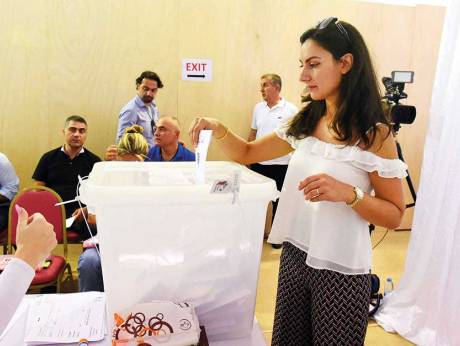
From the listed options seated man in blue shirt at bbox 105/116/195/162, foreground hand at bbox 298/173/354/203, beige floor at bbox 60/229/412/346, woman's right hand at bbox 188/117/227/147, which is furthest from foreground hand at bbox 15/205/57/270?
seated man in blue shirt at bbox 105/116/195/162

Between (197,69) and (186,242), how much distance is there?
313cm

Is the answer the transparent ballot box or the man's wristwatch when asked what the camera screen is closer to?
the man's wristwatch

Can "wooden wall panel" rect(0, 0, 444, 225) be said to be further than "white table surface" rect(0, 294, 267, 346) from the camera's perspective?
Yes

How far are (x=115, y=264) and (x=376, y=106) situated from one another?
0.67m

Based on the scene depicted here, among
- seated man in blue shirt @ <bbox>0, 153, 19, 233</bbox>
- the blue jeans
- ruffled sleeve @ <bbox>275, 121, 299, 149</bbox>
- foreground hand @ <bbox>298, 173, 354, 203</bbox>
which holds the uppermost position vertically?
ruffled sleeve @ <bbox>275, 121, 299, 149</bbox>

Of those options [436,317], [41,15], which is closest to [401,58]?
[436,317]

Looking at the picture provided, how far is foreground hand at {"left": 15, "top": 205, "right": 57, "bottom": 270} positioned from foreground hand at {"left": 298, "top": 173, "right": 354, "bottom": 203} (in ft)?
1.66

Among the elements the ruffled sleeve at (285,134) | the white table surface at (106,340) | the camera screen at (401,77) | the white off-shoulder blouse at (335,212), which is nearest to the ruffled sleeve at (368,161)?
the white off-shoulder blouse at (335,212)

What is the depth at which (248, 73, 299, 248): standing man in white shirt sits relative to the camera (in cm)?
371

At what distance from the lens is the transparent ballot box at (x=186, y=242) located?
756mm

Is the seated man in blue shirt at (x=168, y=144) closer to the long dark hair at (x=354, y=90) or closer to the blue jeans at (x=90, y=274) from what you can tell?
the blue jeans at (x=90, y=274)

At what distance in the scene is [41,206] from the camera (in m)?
2.40

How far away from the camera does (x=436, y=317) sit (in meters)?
2.14

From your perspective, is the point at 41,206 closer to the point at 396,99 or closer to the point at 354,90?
the point at 354,90
